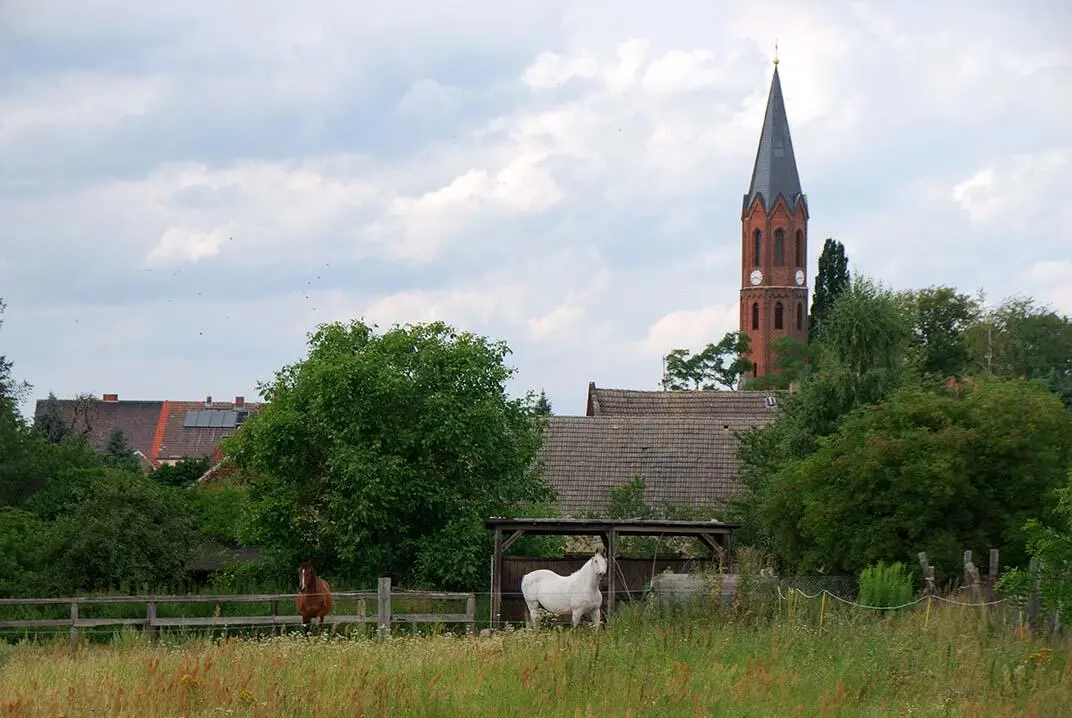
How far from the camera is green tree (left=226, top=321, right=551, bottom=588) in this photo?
1093 inches

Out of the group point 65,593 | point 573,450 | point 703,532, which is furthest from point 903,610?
point 573,450

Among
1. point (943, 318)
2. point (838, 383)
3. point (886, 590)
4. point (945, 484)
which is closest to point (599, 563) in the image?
point (886, 590)

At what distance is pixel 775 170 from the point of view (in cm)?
11869

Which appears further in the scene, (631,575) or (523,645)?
(631,575)

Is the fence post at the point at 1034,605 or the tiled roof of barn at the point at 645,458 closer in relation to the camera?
the fence post at the point at 1034,605

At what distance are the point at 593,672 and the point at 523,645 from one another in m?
2.27

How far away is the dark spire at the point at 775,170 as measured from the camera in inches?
4567

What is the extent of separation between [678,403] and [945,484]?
1528 inches

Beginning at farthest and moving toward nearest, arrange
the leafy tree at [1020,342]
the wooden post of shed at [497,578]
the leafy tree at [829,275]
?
the leafy tree at [829,275]
the leafy tree at [1020,342]
the wooden post of shed at [497,578]

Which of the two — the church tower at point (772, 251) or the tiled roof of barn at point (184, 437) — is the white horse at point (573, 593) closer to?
the tiled roof of barn at point (184, 437)

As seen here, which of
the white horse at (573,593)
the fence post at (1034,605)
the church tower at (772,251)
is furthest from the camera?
the church tower at (772,251)

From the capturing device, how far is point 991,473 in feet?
78.6

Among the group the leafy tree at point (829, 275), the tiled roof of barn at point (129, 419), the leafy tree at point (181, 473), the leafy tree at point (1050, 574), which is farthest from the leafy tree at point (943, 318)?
the leafy tree at point (1050, 574)

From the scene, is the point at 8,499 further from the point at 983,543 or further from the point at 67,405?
the point at 67,405
